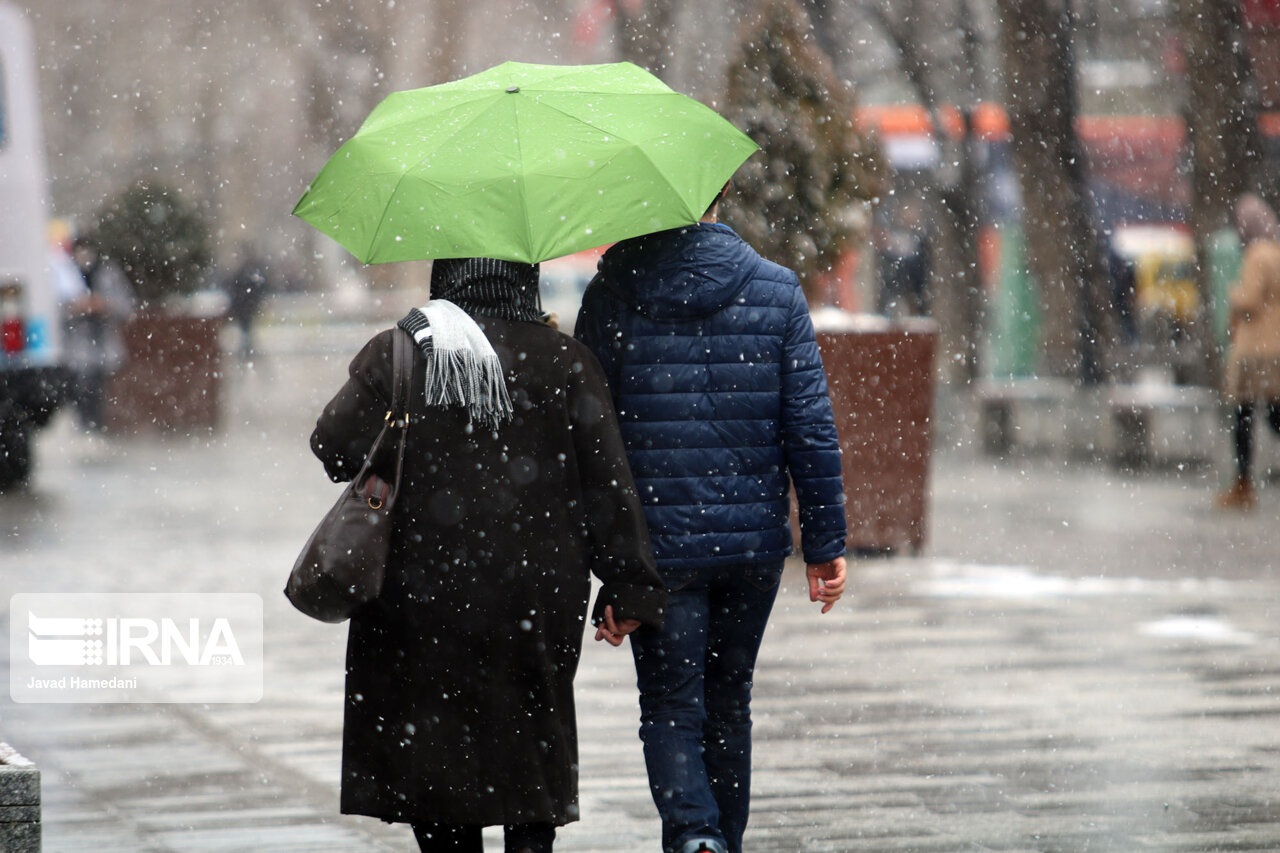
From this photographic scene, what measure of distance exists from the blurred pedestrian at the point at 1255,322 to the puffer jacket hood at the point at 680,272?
329 inches

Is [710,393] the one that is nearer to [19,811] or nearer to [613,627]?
[613,627]

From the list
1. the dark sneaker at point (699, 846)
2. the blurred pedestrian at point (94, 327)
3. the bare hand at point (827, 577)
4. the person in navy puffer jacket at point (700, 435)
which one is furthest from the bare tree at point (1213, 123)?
the dark sneaker at point (699, 846)

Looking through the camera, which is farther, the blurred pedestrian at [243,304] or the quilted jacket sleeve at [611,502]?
the blurred pedestrian at [243,304]

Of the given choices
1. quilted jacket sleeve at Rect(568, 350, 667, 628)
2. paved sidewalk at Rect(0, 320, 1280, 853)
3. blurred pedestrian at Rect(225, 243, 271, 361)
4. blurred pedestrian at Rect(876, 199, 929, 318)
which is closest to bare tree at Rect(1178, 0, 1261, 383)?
paved sidewalk at Rect(0, 320, 1280, 853)

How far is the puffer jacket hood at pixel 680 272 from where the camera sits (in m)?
4.25

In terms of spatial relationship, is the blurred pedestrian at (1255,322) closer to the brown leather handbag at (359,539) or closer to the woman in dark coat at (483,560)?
the woman in dark coat at (483,560)

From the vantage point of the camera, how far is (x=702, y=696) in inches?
172

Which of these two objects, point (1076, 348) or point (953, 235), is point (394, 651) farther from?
point (953, 235)

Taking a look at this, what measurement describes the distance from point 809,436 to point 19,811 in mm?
1764

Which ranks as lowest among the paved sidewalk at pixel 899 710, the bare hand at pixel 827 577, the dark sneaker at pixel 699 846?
the paved sidewalk at pixel 899 710

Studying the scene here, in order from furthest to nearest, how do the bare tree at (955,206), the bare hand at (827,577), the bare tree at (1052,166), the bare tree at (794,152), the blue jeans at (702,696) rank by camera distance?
the bare tree at (955,206) → the bare tree at (1052,166) → the bare tree at (794,152) → the bare hand at (827,577) → the blue jeans at (702,696)

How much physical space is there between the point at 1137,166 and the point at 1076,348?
19716mm

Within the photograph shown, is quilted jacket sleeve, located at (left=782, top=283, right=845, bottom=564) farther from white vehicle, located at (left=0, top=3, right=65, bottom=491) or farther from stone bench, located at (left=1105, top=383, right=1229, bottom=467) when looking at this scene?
stone bench, located at (left=1105, top=383, right=1229, bottom=467)

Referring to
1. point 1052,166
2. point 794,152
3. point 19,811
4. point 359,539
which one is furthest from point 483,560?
point 1052,166
